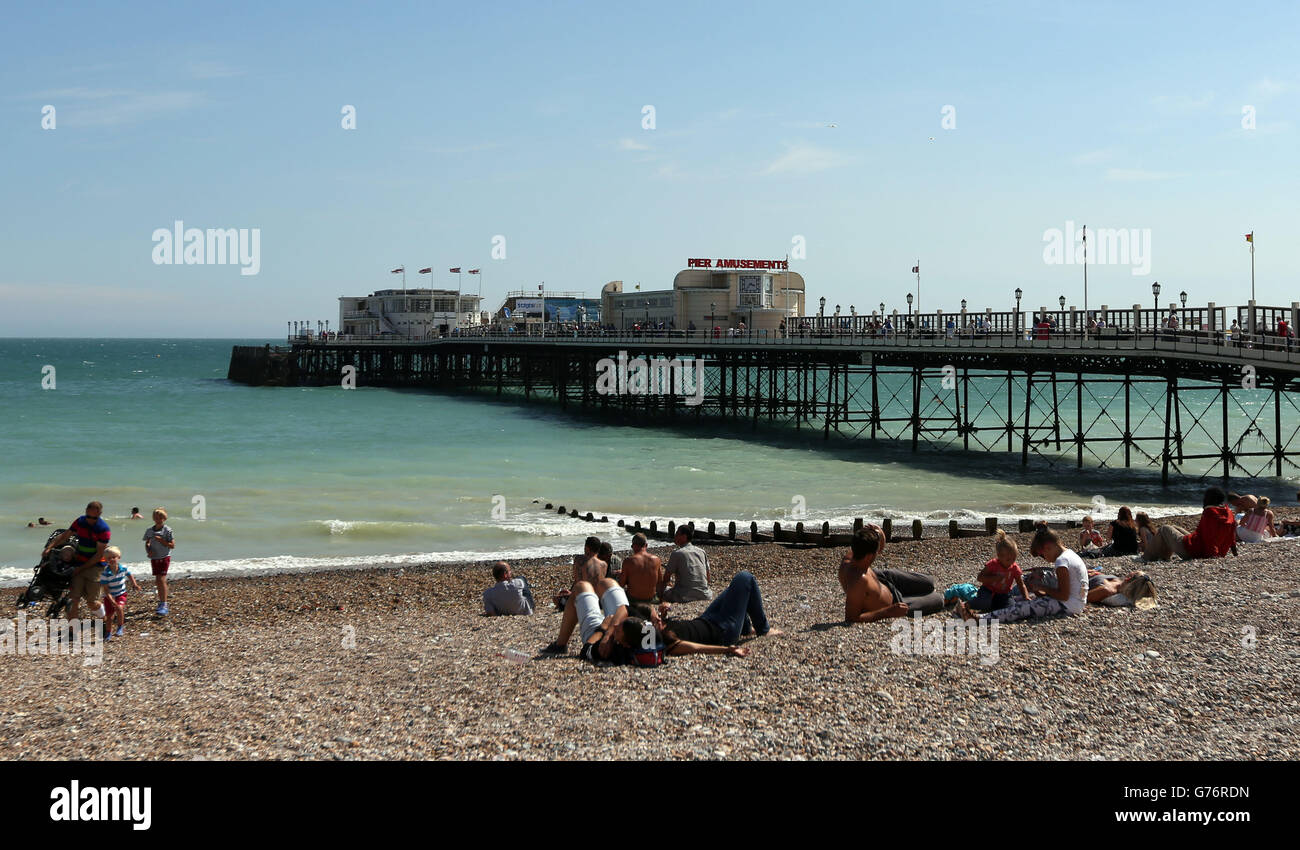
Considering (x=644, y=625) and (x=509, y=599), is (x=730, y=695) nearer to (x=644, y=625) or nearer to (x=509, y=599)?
(x=644, y=625)

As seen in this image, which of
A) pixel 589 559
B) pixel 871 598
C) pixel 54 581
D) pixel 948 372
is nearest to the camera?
pixel 589 559

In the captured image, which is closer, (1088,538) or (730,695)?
(730,695)

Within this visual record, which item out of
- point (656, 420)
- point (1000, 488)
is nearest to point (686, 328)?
point (656, 420)

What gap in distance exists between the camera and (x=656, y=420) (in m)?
46.2

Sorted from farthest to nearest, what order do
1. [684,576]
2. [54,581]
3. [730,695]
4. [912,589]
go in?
[54,581] → [684,576] → [912,589] → [730,695]

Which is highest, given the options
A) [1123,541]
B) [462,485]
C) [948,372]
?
[948,372]

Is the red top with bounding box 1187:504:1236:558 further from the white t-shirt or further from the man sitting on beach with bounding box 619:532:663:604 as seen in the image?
the man sitting on beach with bounding box 619:532:663:604

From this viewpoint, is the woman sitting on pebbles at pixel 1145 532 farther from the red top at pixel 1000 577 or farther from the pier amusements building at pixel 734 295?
the pier amusements building at pixel 734 295

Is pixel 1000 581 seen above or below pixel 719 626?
above

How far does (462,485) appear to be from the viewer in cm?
2709

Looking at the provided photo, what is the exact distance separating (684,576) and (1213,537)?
5893mm

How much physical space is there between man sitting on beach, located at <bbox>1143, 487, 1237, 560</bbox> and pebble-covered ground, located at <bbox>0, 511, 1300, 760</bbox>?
138cm

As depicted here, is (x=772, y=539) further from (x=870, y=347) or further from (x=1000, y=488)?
(x=870, y=347)

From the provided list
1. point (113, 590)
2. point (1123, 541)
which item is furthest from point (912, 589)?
point (113, 590)
